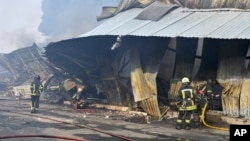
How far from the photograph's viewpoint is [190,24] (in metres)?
14.4

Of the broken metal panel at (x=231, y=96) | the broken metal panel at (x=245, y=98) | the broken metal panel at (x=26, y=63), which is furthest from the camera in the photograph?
the broken metal panel at (x=26, y=63)

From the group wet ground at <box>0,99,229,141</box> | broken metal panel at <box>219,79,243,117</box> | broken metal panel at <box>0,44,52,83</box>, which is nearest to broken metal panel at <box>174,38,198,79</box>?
broken metal panel at <box>219,79,243,117</box>

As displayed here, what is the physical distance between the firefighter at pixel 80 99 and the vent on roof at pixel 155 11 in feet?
16.2

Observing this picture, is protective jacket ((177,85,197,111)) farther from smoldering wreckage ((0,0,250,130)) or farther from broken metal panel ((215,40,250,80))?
broken metal panel ((215,40,250,80))

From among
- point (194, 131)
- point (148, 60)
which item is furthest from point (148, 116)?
point (194, 131)

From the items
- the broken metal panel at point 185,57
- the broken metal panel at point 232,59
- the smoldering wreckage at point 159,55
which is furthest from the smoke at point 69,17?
the broken metal panel at point 232,59

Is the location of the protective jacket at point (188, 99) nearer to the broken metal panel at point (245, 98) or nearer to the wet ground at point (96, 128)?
the wet ground at point (96, 128)

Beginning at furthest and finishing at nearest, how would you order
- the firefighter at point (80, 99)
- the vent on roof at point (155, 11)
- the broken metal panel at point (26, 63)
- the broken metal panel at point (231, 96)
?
1. the broken metal panel at point (26, 63)
2. the firefighter at point (80, 99)
3. the vent on roof at point (155, 11)
4. the broken metal panel at point (231, 96)

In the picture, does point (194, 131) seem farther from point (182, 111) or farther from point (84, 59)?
point (84, 59)

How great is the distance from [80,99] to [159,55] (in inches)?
209

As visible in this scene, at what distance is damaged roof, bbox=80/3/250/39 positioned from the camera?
42.1 feet

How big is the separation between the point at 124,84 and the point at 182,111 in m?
5.27

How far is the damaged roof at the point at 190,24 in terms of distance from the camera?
1282cm

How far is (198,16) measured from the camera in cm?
1523
